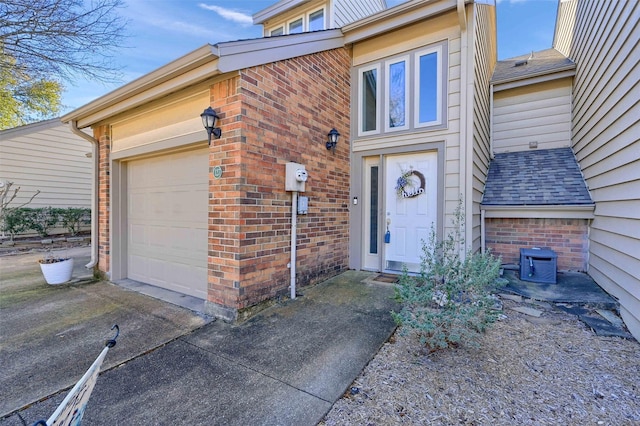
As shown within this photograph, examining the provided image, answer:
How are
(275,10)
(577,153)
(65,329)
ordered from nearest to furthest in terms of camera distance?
(65,329), (577,153), (275,10)

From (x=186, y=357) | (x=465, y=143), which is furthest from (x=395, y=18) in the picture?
(x=186, y=357)

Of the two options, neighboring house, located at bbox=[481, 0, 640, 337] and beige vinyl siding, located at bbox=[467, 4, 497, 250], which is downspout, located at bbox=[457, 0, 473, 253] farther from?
neighboring house, located at bbox=[481, 0, 640, 337]

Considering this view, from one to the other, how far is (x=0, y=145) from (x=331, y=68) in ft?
34.8

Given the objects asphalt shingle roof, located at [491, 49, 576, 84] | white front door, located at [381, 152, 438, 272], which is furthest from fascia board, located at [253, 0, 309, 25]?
asphalt shingle roof, located at [491, 49, 576, 84]

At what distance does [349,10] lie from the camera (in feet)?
22.6

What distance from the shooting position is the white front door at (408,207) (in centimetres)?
472

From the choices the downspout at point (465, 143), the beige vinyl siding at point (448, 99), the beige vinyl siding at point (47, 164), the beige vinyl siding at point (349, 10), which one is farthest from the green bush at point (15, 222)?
the downspout at point (465, 143)

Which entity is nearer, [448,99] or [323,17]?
[448,99]

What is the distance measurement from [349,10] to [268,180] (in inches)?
223

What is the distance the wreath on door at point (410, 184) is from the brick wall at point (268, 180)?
1.15 meters

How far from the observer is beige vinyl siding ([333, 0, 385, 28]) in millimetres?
6512

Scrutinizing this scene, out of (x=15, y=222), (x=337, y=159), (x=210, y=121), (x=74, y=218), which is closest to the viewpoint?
(x=210, y=121)

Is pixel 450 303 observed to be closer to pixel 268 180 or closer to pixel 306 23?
pixel 268 180

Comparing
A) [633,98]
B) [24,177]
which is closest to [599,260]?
[633,98]
